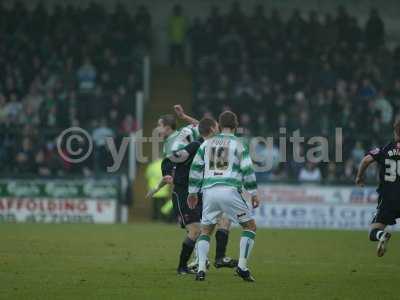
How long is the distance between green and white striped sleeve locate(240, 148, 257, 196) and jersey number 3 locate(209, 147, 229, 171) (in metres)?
0.20

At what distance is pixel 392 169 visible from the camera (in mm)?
13562

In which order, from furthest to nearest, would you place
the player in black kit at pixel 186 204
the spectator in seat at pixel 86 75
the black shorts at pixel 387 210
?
the spectator in seat at pixel 86 75 < the black shorts at pixel 387 210 < the player in black kit at pixel 186 204

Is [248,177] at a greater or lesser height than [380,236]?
greater

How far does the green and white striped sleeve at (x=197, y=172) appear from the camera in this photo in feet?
38.8

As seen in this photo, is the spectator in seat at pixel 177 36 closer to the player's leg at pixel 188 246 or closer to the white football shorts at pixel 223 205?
the player's leg at pixel 188 246

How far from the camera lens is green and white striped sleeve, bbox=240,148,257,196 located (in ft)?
38.0

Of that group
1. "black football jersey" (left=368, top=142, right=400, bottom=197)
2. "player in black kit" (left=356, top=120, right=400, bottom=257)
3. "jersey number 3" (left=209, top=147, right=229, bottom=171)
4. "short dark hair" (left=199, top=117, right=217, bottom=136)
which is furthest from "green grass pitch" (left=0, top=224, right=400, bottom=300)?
"short dark hair" (left=199, top=117, right=217, bottom=136)

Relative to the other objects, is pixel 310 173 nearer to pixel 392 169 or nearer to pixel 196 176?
pixel 392 169

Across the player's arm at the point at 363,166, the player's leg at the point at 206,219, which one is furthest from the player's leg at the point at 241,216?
the player's arm at the point at 363,166

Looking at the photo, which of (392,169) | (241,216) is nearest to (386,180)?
(392,169)

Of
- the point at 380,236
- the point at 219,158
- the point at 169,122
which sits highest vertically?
the point at 169,122

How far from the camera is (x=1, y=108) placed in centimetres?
2759

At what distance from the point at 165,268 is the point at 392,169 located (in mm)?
3590

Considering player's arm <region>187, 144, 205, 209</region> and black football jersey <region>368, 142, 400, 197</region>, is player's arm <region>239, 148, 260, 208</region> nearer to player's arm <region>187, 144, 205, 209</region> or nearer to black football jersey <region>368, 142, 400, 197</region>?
player's arm <region>187, 144, 205, 209</region>
